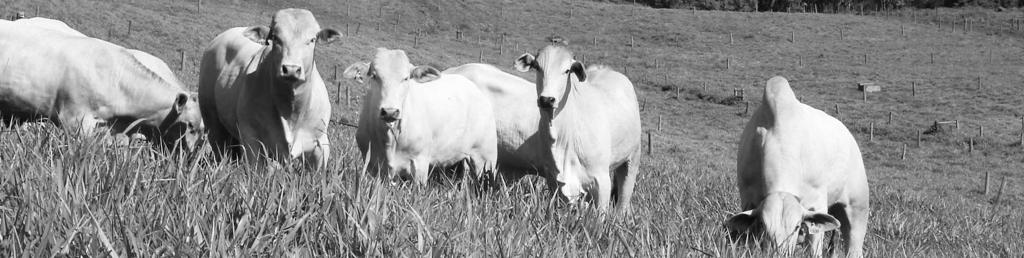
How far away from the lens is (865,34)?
74.2m

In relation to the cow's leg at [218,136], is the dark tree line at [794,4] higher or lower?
higher

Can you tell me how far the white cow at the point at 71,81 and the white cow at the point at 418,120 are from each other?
1781 mm

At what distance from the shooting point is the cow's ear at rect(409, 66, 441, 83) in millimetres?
9094

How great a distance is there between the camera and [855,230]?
31.2ft

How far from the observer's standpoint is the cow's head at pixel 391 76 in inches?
325

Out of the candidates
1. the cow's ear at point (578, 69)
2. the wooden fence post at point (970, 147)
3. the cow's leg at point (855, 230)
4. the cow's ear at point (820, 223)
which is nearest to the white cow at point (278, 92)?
the cow's ear at point (578, 69)

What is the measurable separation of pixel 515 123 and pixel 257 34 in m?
3.33

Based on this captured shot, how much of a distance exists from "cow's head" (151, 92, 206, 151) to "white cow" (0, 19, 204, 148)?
A: 51 mm

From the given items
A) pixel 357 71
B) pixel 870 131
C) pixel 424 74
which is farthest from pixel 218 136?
pixel 870 131

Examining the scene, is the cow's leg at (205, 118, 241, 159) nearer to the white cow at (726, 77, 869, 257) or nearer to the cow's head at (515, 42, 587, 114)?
the cow's head at (515, 42, 587, 114)

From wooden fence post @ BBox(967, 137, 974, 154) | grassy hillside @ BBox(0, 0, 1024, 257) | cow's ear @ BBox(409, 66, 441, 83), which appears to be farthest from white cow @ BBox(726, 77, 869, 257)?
wooden fence post @ BBox(967, 137, 974, 154)

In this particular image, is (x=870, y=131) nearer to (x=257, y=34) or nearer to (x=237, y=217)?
(x=257, y=34)

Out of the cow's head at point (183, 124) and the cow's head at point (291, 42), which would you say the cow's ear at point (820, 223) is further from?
the cow's head at point (183, 124)

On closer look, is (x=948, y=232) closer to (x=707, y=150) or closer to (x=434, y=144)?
(x=434, y=144)
